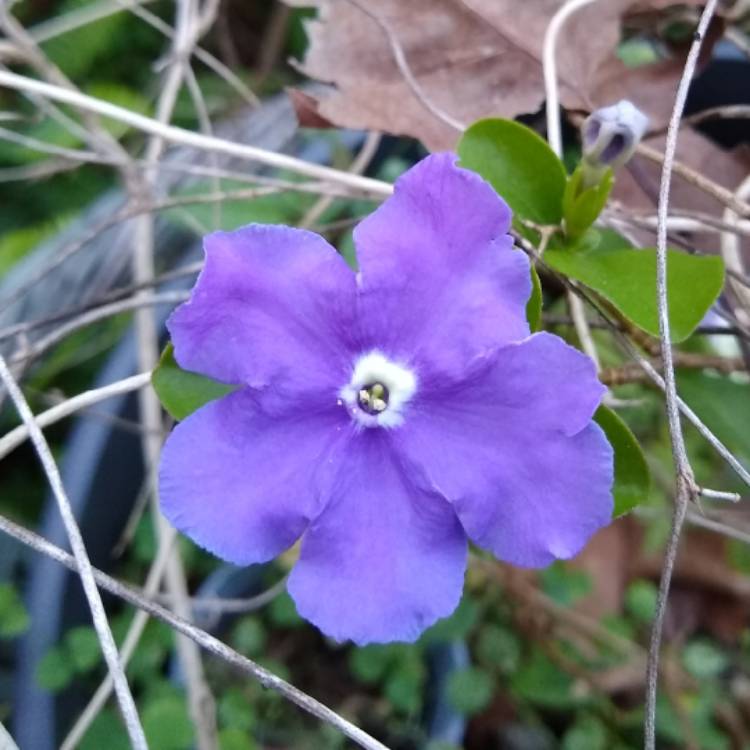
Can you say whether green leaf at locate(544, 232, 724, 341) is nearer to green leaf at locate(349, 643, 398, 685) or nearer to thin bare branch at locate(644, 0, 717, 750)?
thin bare branch at locate(644, 0, 717, 750)

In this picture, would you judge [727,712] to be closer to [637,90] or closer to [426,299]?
[637,90]

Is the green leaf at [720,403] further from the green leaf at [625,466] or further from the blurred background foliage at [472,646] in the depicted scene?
the green leaf at [625,466]

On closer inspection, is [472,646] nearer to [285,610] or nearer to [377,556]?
[285,610]

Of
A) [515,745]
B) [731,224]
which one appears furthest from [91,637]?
[731,224]

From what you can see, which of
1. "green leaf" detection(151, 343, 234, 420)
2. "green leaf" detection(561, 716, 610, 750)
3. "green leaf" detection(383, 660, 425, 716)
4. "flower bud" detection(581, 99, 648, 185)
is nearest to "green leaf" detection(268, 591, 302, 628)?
"green leaf" detection(383, 660, 425, 716)

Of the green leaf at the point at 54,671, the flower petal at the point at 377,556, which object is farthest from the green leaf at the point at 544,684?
the flower petal at the point at 377,556

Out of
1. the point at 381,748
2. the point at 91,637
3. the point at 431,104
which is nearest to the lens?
the point at 381,748
